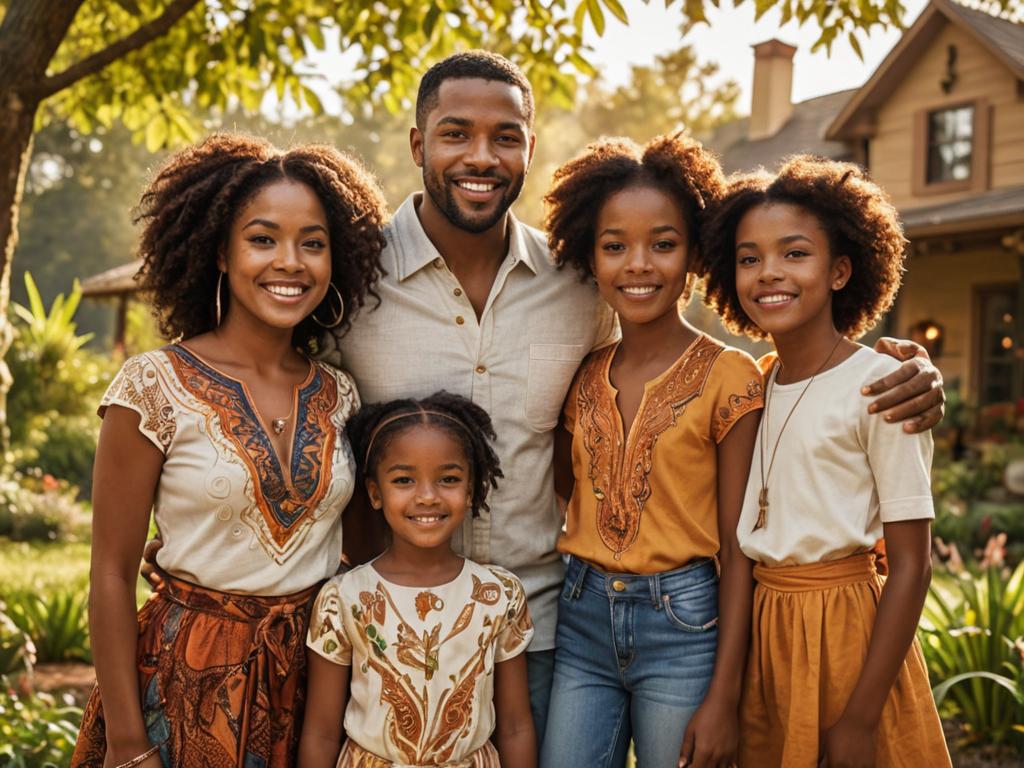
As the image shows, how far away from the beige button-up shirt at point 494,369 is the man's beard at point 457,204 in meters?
0.12

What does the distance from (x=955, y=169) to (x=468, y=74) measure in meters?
12.7

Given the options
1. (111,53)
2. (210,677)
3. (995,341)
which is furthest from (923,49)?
(210,677)

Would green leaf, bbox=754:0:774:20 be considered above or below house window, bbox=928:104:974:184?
below

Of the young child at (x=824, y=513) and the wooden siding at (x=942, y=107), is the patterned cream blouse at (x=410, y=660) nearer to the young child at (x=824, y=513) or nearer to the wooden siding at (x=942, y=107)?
the young child at (x=824, y=513)

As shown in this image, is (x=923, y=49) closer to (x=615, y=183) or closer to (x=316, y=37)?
(x=316, y=37)

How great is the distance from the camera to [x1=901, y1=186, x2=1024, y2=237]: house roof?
464 inches

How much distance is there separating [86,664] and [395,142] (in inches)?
1880

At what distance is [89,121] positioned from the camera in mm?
6223

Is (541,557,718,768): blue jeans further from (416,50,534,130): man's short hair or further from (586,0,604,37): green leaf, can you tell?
(586,0,604,37): green leaf

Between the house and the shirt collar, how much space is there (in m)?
10.4

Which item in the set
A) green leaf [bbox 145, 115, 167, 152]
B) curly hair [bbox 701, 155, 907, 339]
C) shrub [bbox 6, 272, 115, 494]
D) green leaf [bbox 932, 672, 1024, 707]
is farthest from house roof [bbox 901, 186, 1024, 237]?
shrub [bbox 6, 272, 115, 494]

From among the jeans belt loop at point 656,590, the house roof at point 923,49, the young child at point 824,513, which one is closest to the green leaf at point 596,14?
the young child at point 824,513

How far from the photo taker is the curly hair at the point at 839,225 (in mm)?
2879

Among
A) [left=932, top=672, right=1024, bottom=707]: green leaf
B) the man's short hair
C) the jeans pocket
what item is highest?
the man's short hair
